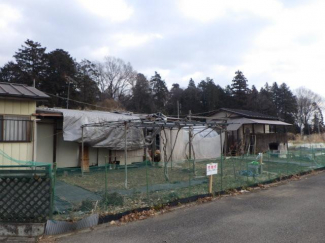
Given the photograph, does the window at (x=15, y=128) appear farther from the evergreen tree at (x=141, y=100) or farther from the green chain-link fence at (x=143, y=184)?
the evergreen tree at (x=141, y=100)

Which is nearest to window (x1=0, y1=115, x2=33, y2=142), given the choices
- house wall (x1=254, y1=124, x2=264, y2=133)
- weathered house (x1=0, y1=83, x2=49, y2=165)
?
weathered house (x1=0, y1=83, x2=49, y2=165)

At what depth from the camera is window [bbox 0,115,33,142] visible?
9414 mm

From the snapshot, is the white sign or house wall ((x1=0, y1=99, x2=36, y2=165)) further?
house wall ((x1=0, y1=99, x2=36, y2=165))

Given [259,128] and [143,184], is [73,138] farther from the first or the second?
[259,128]

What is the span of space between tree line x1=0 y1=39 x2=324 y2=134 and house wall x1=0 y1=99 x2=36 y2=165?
743 inches

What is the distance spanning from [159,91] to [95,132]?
40.0 m

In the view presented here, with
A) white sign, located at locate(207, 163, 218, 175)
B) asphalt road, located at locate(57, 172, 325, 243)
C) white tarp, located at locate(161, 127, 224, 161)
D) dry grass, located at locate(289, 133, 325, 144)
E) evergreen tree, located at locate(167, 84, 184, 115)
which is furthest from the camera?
evergreen tree, located at locate(167, 84, 184, 115)

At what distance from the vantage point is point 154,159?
53.0 feet

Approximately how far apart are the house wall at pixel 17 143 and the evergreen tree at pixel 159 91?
4097 cm

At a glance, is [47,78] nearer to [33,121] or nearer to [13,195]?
[33,121]

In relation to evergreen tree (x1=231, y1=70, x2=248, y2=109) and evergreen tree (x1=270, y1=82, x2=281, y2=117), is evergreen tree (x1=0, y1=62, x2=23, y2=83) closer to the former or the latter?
evergreen tree (x1=231, y1=70, x2=248, y2=109)

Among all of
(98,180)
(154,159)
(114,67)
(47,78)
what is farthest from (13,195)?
(114,67)

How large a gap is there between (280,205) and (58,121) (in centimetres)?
1014

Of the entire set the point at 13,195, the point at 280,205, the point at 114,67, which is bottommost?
the point at 280,205
